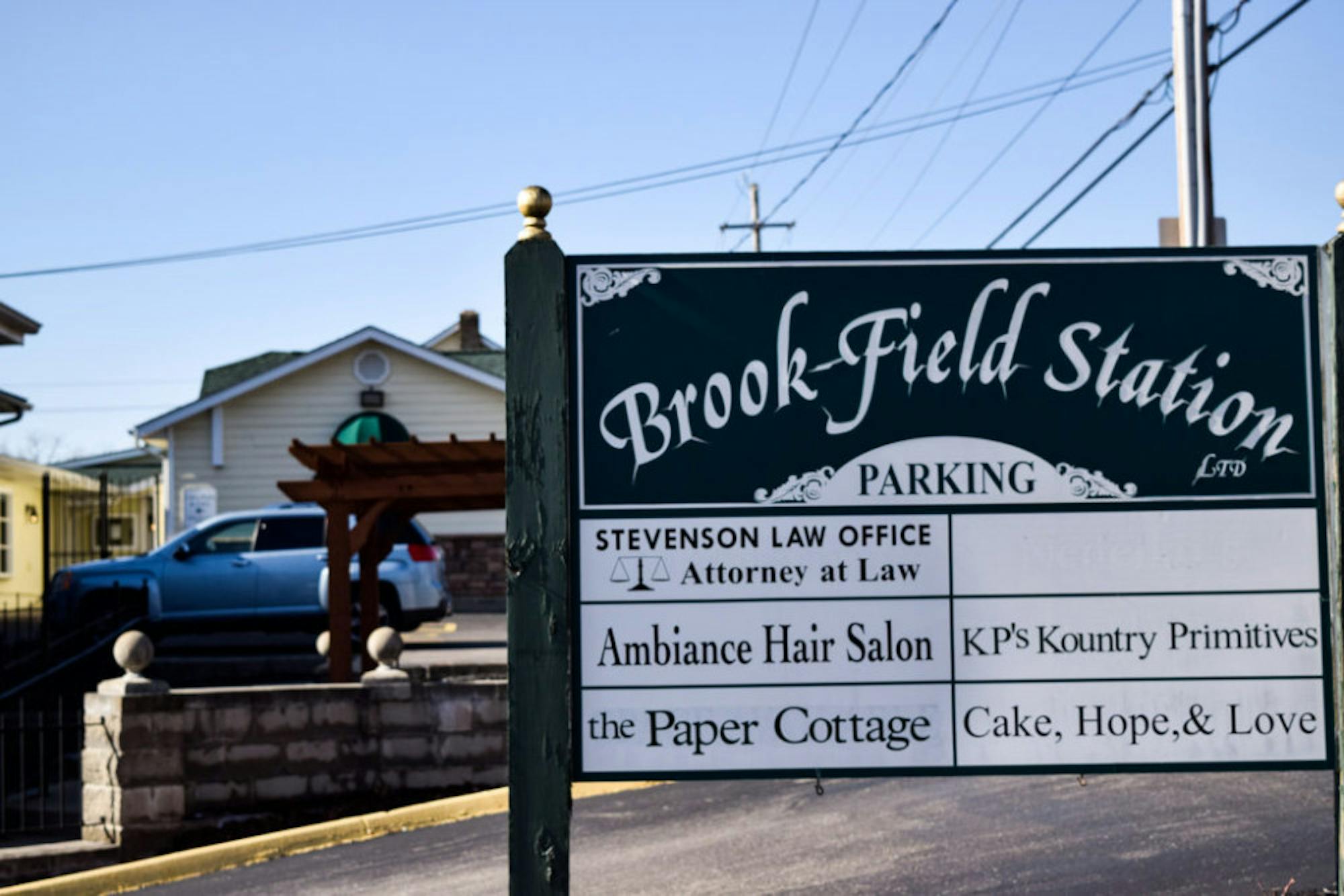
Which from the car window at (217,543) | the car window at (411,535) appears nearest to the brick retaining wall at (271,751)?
the car window at (217,543)

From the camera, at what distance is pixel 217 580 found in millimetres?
19203

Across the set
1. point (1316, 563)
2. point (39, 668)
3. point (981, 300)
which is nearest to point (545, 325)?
point (981, 300)

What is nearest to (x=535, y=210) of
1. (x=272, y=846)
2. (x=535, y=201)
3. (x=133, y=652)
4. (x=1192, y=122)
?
(x=535, y=201)

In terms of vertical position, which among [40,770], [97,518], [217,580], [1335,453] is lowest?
[40,770]

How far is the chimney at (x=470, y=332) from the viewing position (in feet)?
138

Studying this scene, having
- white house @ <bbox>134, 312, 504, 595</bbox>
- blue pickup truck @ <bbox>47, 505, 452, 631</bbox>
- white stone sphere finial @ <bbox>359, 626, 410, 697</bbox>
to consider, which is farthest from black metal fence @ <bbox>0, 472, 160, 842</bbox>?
white house @ <bbox>134, 312, 504, 595</bbox>

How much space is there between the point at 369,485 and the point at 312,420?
53.0ft

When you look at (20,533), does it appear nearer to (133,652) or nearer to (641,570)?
(133,652)

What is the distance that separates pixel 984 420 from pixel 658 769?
1.51 meters

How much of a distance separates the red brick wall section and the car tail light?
35.8ft

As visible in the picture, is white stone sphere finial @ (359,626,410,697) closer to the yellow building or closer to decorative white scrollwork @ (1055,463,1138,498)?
decorative white scrollwork @ (1055,463,1138,498)

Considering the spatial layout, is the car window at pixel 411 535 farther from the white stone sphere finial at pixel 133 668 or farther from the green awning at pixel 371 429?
the green awning at pixel 371 429

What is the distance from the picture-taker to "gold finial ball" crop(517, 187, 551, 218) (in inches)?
190

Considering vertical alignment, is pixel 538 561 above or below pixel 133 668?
above
